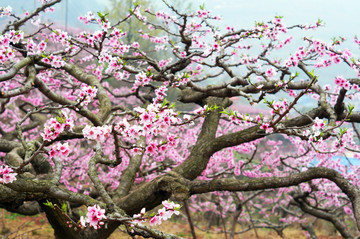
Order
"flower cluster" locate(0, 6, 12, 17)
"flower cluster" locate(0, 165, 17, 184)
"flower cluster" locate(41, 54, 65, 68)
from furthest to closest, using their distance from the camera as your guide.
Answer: "flower cluster" locate(0, 6, 12, 17)
"flower cluster" locate(41, 54, 65, 68)
"flower cluster" locate(0, 165, 17, 184)

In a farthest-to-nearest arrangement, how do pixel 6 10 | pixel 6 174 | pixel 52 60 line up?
1. pixel 6 10
2. pixel 52 60
3. pixel 6 174

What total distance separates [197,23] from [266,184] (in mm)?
4349

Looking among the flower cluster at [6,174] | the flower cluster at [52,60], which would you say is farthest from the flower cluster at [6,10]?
the flower cluster at [6,174]

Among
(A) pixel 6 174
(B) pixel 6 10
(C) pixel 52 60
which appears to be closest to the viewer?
(A) pixel 6 174

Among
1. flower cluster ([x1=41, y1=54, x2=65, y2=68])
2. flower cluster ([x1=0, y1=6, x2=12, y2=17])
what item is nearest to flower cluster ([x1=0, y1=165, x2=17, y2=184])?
flower cluster ([x1=41, y1=54, x2=65, y2=68])

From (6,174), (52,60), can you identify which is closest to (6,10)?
(52,60)

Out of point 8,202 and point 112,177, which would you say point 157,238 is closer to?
point 8,202

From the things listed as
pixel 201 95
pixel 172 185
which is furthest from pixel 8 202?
pixel 201 95

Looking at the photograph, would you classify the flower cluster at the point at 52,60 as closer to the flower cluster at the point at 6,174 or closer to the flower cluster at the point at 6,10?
the flower cluster at the point at 6,10

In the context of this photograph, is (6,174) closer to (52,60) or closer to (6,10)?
(52,60)

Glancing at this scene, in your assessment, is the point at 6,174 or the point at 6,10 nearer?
the point at 6,174

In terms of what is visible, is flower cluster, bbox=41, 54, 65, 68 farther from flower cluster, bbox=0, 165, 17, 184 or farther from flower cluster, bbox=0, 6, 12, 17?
flower cluster, bbox=0, 165, 17, 184

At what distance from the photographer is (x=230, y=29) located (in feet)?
21.8

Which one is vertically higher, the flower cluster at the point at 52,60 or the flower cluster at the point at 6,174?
the flower cluster at the point at 52,60
